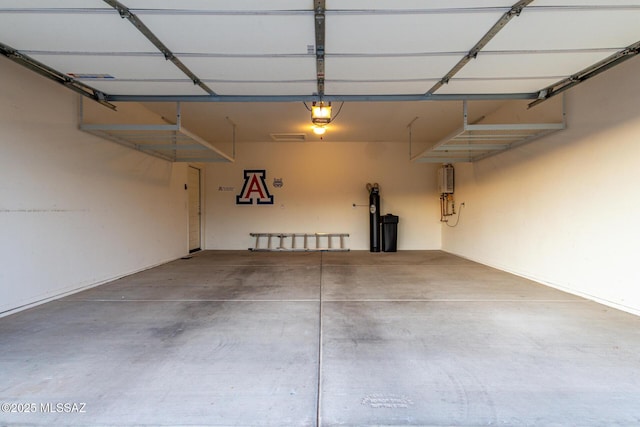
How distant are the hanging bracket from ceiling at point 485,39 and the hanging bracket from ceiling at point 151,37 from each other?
291cm

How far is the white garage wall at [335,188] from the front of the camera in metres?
8.77

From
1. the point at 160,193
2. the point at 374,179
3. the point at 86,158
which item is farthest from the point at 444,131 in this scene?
the point at 86,158

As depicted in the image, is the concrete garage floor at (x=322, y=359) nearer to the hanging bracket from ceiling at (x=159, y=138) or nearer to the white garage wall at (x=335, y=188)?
the hanging bracket from ceiling at (x=159, y=138)

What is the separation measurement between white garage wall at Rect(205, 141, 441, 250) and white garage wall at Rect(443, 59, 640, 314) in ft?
10.1

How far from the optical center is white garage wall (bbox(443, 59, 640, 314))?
10.7 feet

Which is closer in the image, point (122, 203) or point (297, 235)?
point (122, 203)

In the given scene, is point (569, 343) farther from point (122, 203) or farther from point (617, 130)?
point (122, 203)

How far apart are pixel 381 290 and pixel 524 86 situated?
3213 millimetres

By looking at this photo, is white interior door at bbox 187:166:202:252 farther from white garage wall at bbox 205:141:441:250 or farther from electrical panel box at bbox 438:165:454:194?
electrical panel box at bbox 438:165:454:194

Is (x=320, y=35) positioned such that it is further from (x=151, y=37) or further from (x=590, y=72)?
(x=590, y=72)

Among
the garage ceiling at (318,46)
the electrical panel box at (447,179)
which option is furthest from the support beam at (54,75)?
the electrical panel box at (447,179)

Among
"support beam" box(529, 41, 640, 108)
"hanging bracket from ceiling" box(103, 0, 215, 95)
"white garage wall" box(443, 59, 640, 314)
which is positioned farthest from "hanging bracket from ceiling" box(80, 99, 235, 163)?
"white garage wall" box(443, 59, 640, 314)

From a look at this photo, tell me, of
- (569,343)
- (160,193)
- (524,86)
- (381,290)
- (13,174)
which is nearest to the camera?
(569,343)

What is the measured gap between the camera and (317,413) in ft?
5.55
